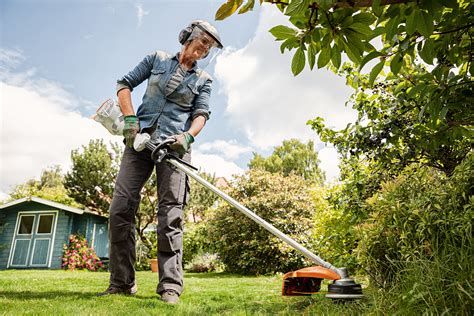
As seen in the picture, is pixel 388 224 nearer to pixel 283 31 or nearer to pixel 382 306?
pixel 382 306

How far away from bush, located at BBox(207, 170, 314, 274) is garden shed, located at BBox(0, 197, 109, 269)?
22.5 feet

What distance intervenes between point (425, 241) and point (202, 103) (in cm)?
191

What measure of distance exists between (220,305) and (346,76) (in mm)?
1983

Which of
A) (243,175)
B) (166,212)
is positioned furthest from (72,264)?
(166,212)

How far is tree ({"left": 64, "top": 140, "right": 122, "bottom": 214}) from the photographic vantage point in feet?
48.4

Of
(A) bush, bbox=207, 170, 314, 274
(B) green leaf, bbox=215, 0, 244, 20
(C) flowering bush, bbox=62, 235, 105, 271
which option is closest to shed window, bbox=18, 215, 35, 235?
(C) flowering bush, bbox=62, 235, 105, 271

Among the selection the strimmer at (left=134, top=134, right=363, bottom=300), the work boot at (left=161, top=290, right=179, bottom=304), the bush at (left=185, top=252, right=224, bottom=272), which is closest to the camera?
the strimmer at (left=134, top=134, right=363, bottom=300)

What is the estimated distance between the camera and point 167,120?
282 centimetres

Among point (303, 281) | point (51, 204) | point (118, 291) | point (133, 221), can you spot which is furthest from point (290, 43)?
point (51, 204)

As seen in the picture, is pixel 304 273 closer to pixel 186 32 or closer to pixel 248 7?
pixel 248 7

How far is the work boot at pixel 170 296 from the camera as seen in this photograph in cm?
238

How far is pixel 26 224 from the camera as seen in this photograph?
1431 cm

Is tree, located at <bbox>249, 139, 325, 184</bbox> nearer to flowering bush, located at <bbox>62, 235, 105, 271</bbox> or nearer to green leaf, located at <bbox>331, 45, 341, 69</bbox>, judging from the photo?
flowering bush, located at <bbox>62, 235, 105, 271</bbox>

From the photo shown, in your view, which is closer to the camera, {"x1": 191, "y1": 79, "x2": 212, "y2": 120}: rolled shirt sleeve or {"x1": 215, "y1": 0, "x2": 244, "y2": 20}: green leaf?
{"x1": 215, "y1": 0, "x2": 244, "y2": 20}: green leaf
